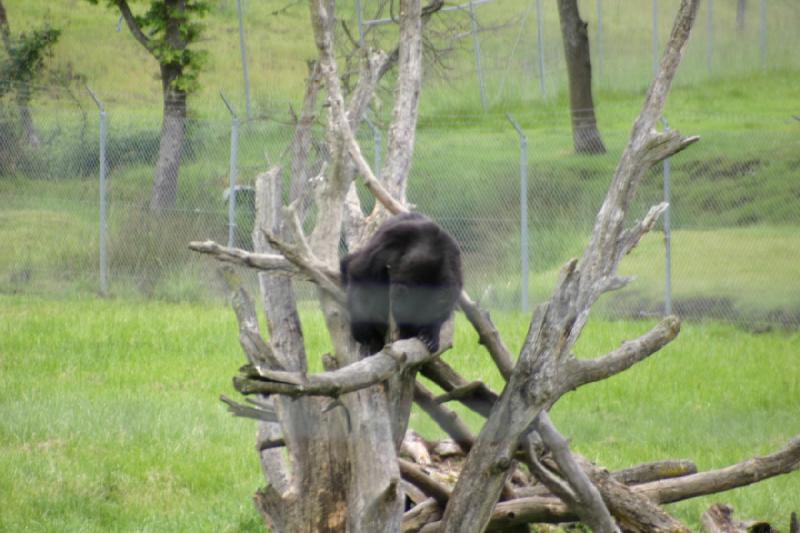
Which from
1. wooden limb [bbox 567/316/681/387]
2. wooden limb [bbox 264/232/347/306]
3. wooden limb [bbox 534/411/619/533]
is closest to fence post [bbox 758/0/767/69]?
wooden limb [bbox 567/316/681/387]

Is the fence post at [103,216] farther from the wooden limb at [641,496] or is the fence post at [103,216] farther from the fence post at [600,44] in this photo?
the fence post at [600,44]

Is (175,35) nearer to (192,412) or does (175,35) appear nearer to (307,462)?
(192,412)

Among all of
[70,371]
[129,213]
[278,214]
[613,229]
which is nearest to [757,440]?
[613,229]

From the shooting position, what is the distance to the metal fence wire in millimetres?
13016

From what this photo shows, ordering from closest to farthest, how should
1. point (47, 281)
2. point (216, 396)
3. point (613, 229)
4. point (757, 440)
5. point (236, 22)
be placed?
point (613, 229)
point (757, 440)
point (216, 396)
point (47, 281)
point (236, 22)

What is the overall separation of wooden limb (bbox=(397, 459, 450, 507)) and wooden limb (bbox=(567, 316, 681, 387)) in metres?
0.80

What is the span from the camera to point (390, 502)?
3.71 meters

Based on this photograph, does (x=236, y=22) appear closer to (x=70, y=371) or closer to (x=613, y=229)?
(x=70, y=371)

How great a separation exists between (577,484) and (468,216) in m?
10.2

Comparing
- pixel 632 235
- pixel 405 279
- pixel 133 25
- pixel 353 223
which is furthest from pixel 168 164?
pixel 632 235

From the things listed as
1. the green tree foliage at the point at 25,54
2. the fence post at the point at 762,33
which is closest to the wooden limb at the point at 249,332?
the green tree foliage at the point at 25,54

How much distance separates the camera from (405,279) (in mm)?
4777

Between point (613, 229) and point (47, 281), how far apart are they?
10243mm

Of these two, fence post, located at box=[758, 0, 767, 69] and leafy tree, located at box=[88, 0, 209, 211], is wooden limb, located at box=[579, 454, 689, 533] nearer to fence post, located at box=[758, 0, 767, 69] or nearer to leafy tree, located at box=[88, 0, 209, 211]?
leafy tree, located at box=[88, 0, 209, 211]
